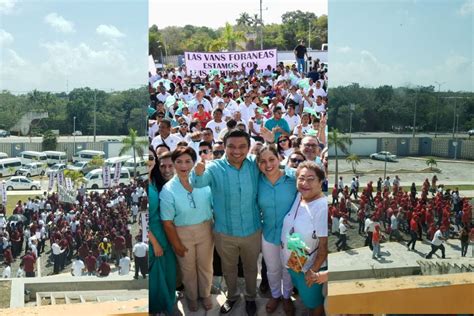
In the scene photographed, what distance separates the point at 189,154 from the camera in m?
3.27

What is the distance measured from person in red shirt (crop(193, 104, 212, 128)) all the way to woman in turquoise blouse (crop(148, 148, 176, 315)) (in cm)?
76

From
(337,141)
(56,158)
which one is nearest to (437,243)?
(337,141)

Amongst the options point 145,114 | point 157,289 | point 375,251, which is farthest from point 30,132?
point 375,251

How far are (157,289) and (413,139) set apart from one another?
203 centimetres

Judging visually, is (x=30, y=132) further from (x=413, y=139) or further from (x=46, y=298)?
(x=413, y=139)

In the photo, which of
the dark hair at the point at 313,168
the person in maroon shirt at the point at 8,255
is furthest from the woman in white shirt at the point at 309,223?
the person in maroon shirt at the point at 8,255

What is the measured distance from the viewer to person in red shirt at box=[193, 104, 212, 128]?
409 cm

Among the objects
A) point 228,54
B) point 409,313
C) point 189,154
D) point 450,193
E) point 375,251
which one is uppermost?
point 228,54

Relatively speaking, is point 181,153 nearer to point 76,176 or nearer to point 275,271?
point 76,176

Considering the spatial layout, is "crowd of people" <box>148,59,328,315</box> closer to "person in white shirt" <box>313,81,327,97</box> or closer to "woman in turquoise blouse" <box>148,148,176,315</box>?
"woman in turquoise blouse" <box>148,148,176,315</box>

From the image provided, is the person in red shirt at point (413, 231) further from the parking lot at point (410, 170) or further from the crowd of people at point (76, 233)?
the crowd of people at point (76, 233)

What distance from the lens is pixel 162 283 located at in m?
3.49

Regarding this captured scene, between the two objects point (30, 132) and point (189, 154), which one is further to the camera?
point (30, 132)

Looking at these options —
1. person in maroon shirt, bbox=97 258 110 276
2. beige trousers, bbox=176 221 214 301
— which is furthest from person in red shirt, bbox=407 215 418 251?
person in maroon shirt, bbox=97 258 110 276
